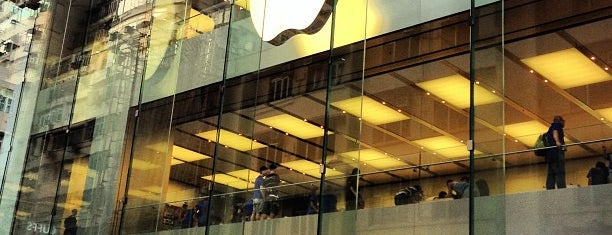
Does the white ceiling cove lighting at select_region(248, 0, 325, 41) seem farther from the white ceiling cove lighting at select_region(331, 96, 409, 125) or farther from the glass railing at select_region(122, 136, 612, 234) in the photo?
the glass railing at select_region(122, 136, 612, 234)

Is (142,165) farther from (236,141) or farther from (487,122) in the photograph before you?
(487,122)

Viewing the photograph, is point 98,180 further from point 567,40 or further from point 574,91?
point 574,91

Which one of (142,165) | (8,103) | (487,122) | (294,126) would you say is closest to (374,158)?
(294,126)

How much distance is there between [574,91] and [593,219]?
8.31 metres

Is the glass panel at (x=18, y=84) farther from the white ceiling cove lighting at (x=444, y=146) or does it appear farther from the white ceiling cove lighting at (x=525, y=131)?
the white ceiling cove lighting at (x=525, y=131)

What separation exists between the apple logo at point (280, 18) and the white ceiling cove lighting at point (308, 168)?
1.54m

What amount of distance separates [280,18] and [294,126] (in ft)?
7.14

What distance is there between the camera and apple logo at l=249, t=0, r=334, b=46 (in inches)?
357

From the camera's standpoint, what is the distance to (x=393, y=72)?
11.5 m

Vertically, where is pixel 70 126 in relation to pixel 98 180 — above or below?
above

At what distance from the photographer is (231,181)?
28.6 feet

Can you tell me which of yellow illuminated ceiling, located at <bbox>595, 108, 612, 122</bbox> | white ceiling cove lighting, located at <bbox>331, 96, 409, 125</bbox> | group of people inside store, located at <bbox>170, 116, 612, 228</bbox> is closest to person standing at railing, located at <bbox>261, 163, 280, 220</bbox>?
group of people inside store, located at <bbox>170, 116, 612, 228</bbox>

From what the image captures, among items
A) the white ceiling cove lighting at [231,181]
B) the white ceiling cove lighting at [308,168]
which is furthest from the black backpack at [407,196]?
the white ceiling cove lighting at [231,181]

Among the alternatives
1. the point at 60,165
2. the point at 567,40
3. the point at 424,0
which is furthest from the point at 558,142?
the point at 60,165
